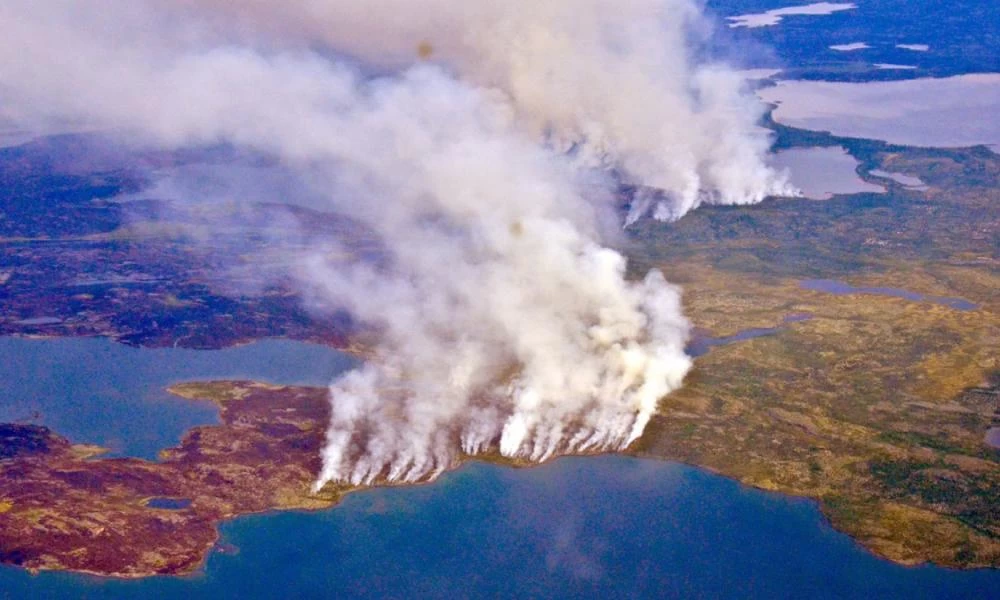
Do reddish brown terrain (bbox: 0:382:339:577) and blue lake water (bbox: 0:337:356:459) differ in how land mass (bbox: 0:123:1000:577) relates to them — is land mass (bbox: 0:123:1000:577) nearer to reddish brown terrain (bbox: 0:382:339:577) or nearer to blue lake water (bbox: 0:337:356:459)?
reddish brown terrain (bbox: 0:382:339:577)

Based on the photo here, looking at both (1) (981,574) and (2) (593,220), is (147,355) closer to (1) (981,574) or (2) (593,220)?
(2) (593,220)

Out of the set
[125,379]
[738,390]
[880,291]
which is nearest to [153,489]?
[125,379]

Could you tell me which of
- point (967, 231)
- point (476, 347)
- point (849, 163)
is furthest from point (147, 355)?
point (849, 163)

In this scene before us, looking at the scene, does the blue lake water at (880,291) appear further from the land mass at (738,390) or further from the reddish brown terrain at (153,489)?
the reddish brown terrain at (153,489)

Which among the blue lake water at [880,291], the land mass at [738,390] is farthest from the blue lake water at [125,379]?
the blue lake water at [880,291]

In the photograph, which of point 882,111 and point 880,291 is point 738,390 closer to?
point 880,291

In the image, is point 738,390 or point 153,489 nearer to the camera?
point 153,489

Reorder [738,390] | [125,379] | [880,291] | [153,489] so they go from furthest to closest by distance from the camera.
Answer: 1. [880,291]
2. [125,379]
3. [738,390]
4. [153,489]

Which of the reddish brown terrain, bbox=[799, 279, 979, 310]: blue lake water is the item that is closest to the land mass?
the reddish brown terrain
